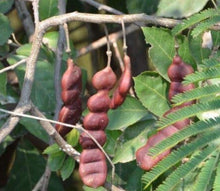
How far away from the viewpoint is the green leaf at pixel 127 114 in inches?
63.4

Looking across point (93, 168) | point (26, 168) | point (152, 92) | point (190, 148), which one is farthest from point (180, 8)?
point (26, 168)

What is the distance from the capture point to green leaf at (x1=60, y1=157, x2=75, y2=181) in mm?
1562

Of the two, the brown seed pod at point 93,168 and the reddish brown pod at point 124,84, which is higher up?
the reddish brown pod at point 124,84

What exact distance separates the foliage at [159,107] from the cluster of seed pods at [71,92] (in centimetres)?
10

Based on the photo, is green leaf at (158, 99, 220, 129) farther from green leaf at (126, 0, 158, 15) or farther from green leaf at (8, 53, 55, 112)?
green leaf at (126, 0, 158, 15)

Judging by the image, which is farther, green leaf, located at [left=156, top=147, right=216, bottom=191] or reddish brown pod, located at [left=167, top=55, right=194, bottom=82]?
reddish brown pod, located at [left=167, top=55, right=194, bottom=82]

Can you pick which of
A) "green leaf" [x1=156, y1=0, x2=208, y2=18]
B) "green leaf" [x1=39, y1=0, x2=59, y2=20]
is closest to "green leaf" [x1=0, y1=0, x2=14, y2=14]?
"green leaf" [x1=39, y1=0, x2=59, y2=20]

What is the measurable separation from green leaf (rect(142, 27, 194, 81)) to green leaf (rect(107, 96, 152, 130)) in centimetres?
10

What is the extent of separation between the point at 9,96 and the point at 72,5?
0.48m

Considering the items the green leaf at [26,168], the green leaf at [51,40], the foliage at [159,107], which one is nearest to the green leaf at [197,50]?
the foliage at [159,107]

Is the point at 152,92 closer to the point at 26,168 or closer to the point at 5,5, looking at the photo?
the point at 5,5

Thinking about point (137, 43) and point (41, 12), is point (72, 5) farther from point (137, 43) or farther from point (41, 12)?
point (41, 12)

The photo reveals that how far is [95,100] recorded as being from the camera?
56.9 inches

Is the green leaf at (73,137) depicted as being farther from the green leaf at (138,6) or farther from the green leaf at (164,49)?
the green leaf at (138,6)
